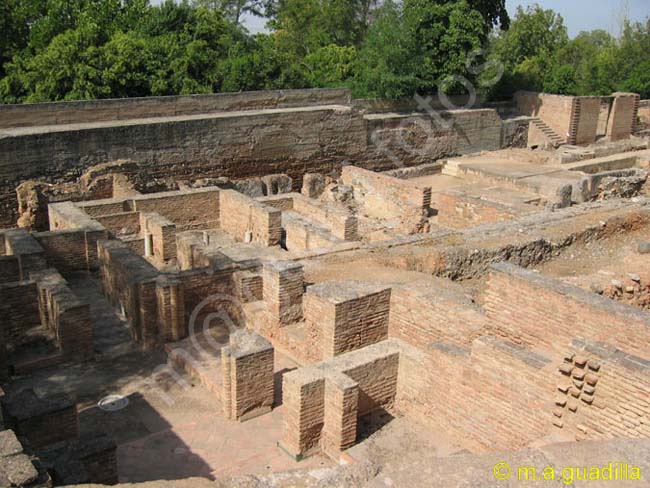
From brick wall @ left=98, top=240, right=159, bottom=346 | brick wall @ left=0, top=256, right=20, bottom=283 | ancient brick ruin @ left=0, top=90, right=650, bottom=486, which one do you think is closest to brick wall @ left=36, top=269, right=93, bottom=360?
ancient brick ruin @ left=0, top=90, right=650, bottom=486

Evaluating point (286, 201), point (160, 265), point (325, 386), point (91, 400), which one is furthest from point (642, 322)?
point (286, 201)

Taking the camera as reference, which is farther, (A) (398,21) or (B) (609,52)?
(B) (609,52)

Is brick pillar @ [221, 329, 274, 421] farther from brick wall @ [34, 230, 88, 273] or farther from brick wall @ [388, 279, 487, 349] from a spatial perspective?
brick wall @ [34, 230, 88, 273]

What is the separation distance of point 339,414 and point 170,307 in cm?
305

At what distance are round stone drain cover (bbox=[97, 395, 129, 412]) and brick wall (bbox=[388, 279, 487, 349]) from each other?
3.10 m

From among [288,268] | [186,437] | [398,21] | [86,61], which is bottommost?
[186,437]

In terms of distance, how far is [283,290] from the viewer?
8305mm

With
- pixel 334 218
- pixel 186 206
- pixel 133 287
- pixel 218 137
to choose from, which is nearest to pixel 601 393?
pixel 133 287

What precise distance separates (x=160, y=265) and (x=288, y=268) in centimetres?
393

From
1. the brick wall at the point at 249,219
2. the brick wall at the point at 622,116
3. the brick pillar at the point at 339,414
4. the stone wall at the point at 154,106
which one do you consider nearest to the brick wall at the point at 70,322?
the brick pillar at the point at 339,414

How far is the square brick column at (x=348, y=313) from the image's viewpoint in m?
7.48

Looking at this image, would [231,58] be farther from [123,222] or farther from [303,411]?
[303,411]

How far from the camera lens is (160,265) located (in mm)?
11453

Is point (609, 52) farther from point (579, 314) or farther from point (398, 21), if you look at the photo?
point (579, 314)
